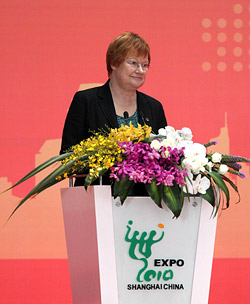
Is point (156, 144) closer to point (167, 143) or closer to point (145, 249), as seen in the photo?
point (167, 143)

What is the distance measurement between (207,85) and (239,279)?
142 centimetres

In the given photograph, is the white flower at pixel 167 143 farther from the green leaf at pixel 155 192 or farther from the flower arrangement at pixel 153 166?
the green leaf at pixel 155 192

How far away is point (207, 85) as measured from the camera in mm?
4238

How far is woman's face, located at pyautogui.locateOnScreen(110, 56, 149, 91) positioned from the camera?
259 centimetres

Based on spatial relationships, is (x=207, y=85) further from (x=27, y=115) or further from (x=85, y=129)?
(x=85, y=129)

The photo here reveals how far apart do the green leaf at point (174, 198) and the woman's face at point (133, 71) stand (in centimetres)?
86

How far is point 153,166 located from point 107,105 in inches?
34.8

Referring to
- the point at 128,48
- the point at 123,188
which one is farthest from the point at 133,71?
the point at 123,188

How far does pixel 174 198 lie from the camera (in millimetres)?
1839

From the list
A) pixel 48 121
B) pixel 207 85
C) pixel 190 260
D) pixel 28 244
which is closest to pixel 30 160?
pixel 48 121

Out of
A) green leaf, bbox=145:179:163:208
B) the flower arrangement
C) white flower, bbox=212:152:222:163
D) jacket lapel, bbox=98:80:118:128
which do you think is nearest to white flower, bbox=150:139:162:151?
the flower arrangement

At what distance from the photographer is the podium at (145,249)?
1.85m

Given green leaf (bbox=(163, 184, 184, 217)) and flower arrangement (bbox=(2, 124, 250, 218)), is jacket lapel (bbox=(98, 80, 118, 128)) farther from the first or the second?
green leaf (bbox=(163, 184, 184, 217))

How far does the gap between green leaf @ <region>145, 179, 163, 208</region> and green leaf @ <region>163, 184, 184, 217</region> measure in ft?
0.07
